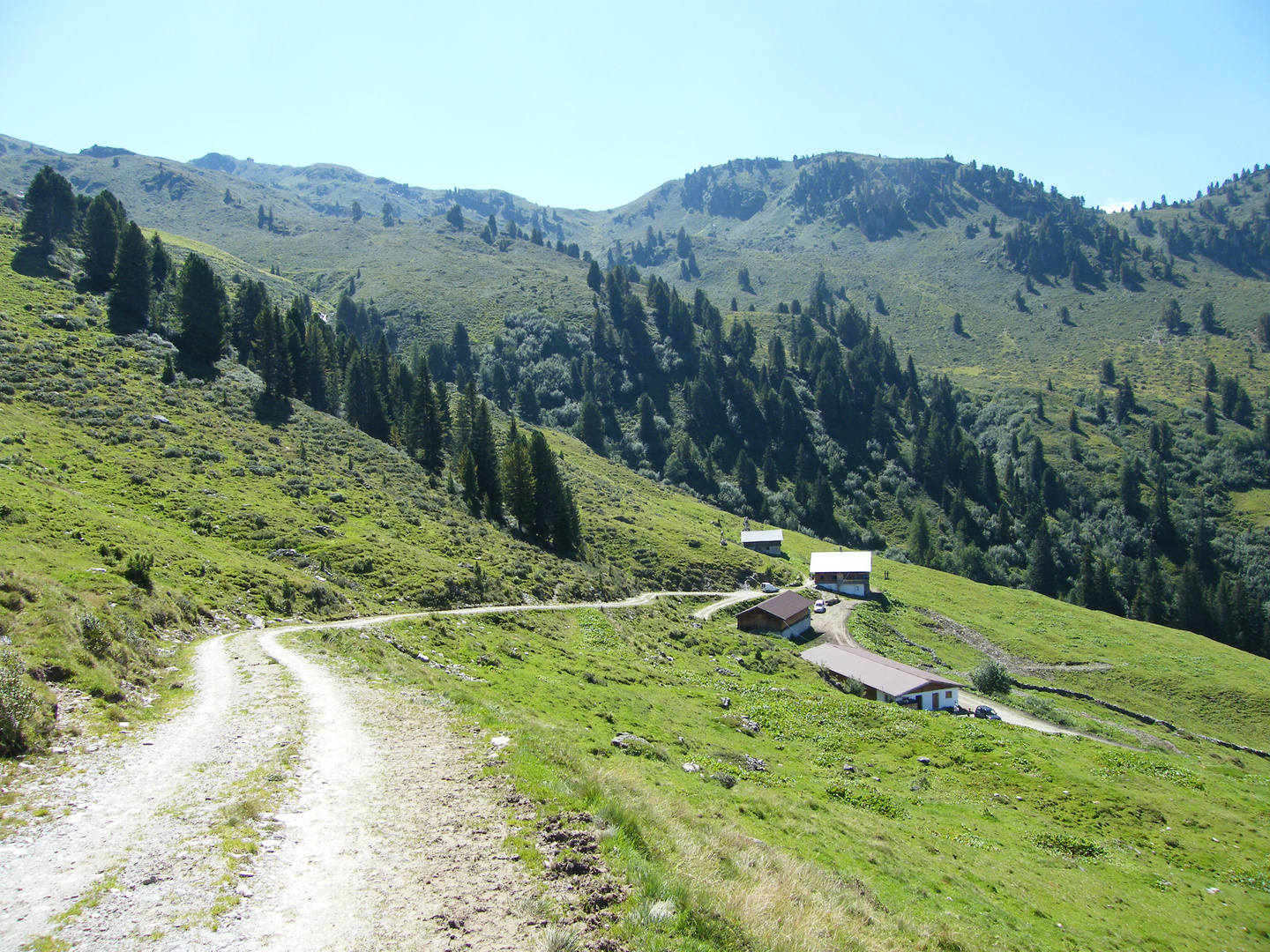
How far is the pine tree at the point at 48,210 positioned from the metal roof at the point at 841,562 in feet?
393

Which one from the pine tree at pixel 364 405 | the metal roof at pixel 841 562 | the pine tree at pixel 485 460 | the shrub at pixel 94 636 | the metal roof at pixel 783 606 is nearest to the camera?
the shrub at pixel 94 636

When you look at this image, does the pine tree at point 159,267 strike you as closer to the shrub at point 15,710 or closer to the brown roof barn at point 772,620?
the brown roof barn at point 772,620

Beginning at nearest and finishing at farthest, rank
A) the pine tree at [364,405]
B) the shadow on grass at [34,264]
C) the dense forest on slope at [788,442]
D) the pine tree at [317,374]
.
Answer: the shadow on grass at [34,264] < the dense forest on slope at [788,442] < the pine tree at [317,374] < the pine tree at [364,405]

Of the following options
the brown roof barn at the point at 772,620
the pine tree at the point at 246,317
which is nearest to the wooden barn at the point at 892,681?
the brown roof barn at the point at 772,620

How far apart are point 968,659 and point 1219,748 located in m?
22.3

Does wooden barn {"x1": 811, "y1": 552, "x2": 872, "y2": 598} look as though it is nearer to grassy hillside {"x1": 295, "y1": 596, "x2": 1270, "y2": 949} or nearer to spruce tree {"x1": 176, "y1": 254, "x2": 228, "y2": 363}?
grassy hillside {"x1": 295, "y1": 596, "x2": 1270, "y2": 949}

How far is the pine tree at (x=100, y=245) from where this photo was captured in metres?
84.2

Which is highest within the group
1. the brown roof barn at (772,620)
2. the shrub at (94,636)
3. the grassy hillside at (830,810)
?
the shrub at (94,636)

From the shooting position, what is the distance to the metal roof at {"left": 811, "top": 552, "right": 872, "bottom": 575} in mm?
88500

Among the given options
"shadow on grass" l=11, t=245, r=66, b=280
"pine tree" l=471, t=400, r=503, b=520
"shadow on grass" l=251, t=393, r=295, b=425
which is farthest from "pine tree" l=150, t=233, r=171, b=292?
"pine tree" l=471, t=400, r=503, b=520

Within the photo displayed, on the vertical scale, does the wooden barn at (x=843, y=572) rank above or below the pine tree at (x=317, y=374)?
below

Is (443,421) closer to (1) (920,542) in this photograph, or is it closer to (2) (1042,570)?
(1) (920,542)

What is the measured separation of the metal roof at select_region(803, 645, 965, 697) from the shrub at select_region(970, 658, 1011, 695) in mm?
3348

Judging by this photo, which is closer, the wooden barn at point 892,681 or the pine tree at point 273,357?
the wooden barn at point 892,681
